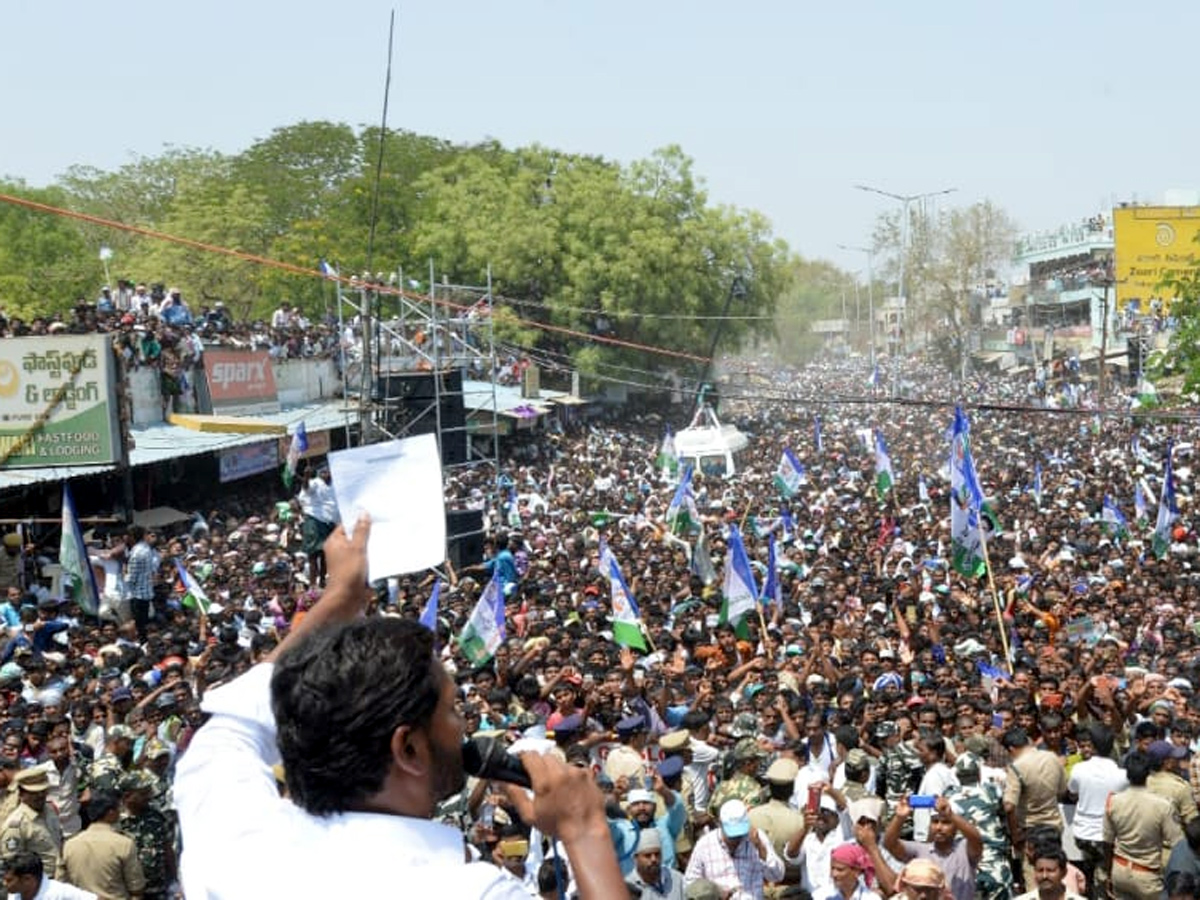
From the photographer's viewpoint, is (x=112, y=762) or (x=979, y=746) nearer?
(x=112, y=762)

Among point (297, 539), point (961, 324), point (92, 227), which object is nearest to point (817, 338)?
point (961, 324)

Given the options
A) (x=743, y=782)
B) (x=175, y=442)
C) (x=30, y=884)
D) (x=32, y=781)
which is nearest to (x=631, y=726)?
(x=743, y=782)

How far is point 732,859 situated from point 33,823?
113 inches

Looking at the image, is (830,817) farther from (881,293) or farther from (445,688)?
(881,293)

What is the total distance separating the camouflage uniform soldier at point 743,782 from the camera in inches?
268

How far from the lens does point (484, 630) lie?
11.3 meters

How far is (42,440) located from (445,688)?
52.5 feet

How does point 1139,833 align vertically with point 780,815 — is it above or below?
below

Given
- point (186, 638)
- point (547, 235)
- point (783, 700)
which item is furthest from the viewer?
point (547, 235)

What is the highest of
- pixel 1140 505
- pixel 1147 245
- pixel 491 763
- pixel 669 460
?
pixel 1147 245

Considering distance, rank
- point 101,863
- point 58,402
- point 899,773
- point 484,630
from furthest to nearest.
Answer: point 58,402, point 484,630, point 899,773, point 101,863

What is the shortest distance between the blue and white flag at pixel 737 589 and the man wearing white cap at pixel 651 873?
766 centimetres

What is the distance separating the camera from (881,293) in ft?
482

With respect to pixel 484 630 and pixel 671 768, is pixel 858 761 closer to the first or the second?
pixel 671 768
